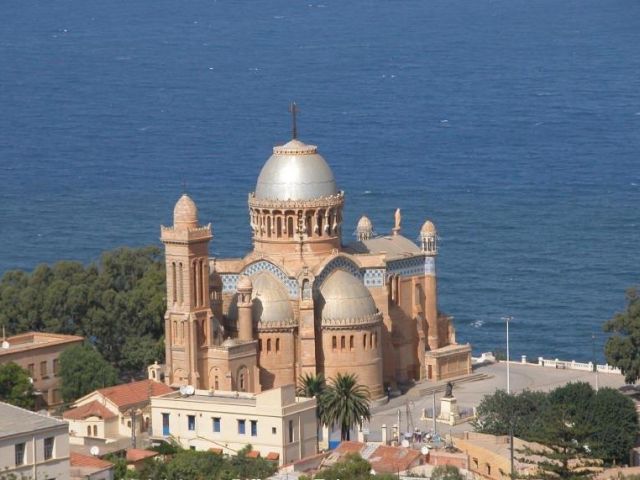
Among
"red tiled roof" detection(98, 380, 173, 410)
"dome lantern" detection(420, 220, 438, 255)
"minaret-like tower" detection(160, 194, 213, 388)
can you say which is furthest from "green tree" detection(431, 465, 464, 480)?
"dome lantern" detection(420, 220, 438, 255)

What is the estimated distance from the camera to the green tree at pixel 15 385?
4641 inches

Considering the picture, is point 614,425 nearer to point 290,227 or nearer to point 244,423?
point 244,423

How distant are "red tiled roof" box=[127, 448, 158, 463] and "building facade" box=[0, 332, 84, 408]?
59.8 ft

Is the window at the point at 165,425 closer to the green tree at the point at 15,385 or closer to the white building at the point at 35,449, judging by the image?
the green tree at the point at 15,385

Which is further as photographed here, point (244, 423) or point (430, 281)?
point (430, 281)

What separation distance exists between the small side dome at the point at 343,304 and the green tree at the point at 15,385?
46.9 feet

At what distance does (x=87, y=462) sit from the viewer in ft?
313

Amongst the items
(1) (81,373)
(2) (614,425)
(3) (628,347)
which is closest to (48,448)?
(2) (614,425)

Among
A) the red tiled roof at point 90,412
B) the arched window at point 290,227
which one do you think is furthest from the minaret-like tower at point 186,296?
the red tiled roof at point 90,412

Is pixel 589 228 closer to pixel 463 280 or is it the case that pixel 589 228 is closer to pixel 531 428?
pixel 463 280

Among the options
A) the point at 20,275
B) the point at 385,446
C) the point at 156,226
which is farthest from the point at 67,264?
the point at 156,226

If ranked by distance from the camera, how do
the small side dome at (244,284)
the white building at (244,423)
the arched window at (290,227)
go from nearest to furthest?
the white building at (244,423)
the small side dome at (244,284)
the arched window at (290,227)

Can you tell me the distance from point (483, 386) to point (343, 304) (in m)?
9.85

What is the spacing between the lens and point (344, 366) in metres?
125
